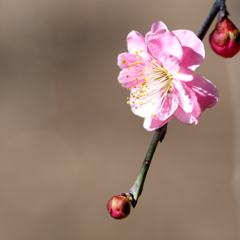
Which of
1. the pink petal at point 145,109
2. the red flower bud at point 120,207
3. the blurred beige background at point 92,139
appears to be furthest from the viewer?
the blurred beige background at point 92,139

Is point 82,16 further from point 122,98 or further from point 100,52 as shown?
point 122,98

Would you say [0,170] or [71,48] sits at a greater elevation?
[71,48]

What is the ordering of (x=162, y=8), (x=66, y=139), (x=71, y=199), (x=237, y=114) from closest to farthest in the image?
(x=237, y=114) → (x=71, y=199) → (x=66, y=139) → (x=162, y=8)

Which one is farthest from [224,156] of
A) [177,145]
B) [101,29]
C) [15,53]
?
[15,53]

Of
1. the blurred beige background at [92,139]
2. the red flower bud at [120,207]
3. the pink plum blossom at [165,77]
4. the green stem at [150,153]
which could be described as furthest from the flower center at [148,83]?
the blurred beige background at [92,139]

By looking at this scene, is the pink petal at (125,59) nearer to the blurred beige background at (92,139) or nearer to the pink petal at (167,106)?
the pink petal at (167,106)

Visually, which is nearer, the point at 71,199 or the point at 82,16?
the point at 71,199

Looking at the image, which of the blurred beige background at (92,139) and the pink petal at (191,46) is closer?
the pink petal at (191,46)
